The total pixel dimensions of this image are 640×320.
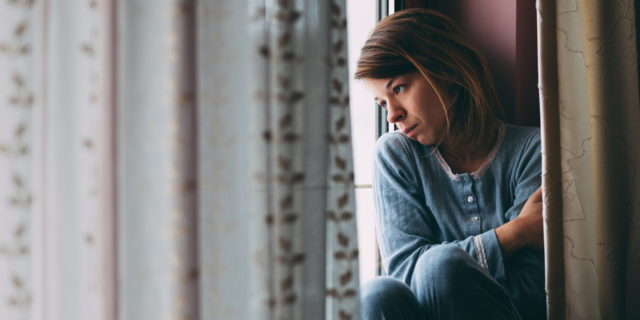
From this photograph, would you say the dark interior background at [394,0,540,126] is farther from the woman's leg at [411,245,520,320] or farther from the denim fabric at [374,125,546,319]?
the woman's leg at [411,245,520,320]

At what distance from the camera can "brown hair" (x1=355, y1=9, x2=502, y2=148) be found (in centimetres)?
124

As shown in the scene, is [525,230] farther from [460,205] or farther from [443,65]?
[443,65]

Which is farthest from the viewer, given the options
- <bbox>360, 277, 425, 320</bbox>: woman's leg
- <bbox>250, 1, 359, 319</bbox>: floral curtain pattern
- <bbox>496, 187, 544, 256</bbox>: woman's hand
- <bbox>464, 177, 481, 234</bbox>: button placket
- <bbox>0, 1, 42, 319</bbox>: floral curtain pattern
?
<bbox>464, 177, 481, 234</bbox>: button placket

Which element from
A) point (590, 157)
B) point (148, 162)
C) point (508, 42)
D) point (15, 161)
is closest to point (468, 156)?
point (590, 157)

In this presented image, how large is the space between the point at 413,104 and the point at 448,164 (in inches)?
7.7

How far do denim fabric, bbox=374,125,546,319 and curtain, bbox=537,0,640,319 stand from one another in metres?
0.11

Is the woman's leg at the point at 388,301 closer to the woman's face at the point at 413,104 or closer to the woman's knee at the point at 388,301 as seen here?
the woman's knee at the point at 388,301

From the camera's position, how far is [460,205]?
49.3 inches

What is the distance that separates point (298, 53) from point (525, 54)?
0.92 metres

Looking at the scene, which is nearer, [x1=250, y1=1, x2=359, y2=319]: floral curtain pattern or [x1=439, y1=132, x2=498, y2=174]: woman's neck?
[x1=250, y1=1, x2=359, y2=319]: floral curtain pattern

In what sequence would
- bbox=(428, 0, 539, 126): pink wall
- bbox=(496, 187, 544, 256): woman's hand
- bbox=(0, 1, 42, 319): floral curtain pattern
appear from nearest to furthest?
1. bbox=(0, 1, 42, 319): floral curtain pattern
2. bbox=(496, 187, 544, 256): woman's hand
3. bbox=(428, 0, 539, 126): pink wall

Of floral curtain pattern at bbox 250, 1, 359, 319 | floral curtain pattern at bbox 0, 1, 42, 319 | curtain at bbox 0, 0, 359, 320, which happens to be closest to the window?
floral curtain pattern at bbox 250, 1, 359, 319

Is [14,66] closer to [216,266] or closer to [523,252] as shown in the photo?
[216,266]

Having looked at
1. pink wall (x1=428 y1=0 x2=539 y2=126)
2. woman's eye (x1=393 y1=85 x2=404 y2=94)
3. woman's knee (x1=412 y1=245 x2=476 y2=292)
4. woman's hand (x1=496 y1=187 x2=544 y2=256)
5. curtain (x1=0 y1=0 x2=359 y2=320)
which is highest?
pink wall (x1=428 y1=0 x2=539 y2=126)
